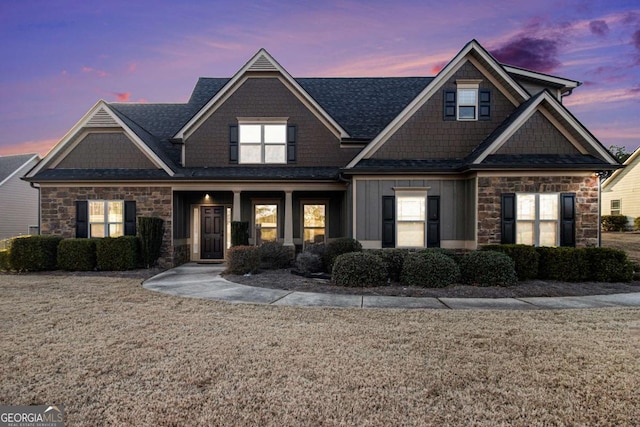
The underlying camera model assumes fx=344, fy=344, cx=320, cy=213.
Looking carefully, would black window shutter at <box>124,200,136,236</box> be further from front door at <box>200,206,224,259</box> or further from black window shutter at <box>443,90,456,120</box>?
black window shutter at <box>443,90,456,120</box>

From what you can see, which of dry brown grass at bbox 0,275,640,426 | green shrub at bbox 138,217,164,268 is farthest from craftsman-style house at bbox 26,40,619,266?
dry brown grass at bbox 0,275,640,426

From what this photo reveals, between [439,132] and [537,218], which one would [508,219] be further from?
[439,132]

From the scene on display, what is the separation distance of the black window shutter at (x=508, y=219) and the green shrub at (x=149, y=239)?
12316mm

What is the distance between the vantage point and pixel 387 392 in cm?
342

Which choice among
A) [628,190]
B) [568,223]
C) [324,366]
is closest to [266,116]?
[568,223]

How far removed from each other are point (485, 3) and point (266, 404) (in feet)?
54.2

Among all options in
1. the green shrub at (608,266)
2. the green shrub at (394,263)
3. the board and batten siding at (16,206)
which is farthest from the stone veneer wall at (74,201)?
the board and batten siding at (16,206)

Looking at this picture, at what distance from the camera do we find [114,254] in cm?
1205

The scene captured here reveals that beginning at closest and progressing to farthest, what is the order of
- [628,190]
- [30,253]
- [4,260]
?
[30,253] → [4,260] → [628,190]

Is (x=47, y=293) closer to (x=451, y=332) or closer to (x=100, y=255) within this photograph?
(x=100, y=255)

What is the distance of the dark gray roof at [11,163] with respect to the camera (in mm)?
26219

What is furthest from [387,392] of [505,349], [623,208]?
[623,208]

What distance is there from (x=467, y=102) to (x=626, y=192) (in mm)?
24467

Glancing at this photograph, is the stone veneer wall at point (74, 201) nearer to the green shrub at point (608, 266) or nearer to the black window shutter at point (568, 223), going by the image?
the black window shutter at point (568, 223)
